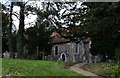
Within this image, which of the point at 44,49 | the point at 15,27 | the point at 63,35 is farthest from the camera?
the point at 44,49

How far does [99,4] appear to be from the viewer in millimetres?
19812

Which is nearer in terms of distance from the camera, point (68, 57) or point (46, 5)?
point (46, 5)

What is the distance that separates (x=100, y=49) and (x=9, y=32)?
11.8 metres

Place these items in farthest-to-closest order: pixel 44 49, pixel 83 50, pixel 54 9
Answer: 1. pixel 83 50
2. pixel 44 49
3. pixel 54 9

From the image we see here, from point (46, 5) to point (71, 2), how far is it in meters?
8.65

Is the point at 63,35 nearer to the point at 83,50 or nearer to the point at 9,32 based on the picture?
the point at 9,32

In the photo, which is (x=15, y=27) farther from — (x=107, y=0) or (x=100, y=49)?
(x=107, y=0)

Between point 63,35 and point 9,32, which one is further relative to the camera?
point 9,32

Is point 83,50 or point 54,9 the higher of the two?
point 54,9

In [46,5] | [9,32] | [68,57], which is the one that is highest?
[46,5]

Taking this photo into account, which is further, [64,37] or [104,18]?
[64,37]

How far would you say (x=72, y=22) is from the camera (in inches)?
1032

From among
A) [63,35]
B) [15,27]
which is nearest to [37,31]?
[15,27]

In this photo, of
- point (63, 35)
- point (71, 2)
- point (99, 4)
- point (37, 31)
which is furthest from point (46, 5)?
point (99, 4)
